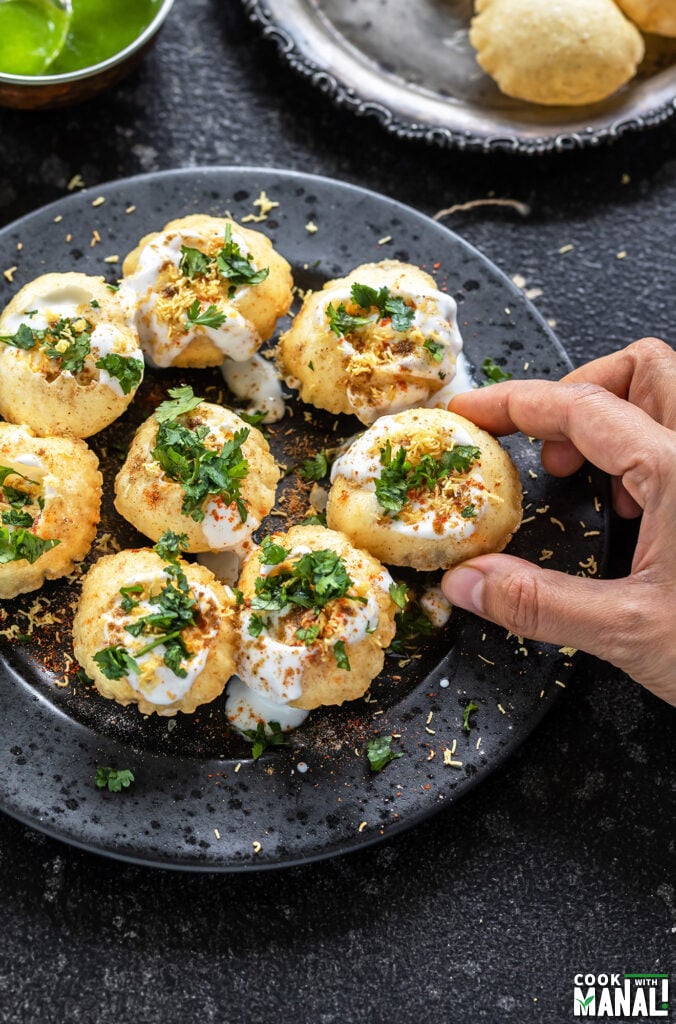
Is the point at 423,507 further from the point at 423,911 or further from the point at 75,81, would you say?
the point at 75,81

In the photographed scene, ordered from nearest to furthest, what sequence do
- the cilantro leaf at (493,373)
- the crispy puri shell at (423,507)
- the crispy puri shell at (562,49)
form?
1. the crispy puri shell at (423,507)
2. the cilantro leaf at (493,373)
3. the crispy puri shell at (562,49)

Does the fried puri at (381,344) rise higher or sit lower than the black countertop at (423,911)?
higher

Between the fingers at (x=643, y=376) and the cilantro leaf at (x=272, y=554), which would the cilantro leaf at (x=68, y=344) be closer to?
the cilantro leaf at (x=272, y=554)

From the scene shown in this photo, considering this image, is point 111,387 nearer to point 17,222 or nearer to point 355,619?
point 17,222

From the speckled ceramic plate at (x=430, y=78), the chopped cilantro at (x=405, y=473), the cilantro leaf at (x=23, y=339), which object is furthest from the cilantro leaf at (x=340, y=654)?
the speckled ceramic plate at (x=430, y=78)

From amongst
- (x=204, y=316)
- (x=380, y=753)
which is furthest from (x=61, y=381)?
(x=380, y=753)

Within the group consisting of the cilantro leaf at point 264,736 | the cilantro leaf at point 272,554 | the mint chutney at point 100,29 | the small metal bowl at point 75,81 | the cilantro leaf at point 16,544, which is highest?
the mint chutney at point 100,29
